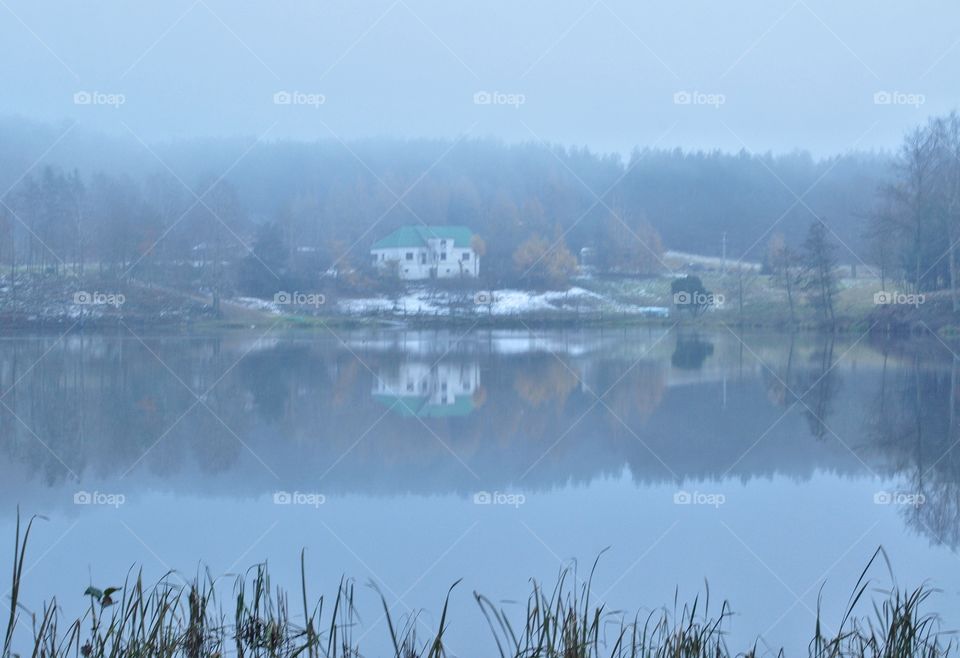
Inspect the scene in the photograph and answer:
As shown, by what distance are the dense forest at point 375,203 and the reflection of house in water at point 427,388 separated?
0.51m

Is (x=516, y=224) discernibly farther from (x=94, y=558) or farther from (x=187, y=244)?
(x=94, y=558)

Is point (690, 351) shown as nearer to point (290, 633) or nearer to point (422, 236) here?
point (422, 236)

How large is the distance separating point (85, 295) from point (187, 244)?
0.57 meters

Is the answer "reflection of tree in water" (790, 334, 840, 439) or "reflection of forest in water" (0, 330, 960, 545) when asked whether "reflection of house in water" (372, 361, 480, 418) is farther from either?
"reflection of tree in water" (790, 334, 840, 439)

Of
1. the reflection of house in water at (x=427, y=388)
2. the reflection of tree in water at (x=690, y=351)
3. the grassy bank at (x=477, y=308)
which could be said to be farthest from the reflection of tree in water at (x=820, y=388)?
the reflection of house in water at (x=427, y=388)

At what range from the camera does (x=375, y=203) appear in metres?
4.30

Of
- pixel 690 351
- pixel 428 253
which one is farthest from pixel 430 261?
pixel 690 351

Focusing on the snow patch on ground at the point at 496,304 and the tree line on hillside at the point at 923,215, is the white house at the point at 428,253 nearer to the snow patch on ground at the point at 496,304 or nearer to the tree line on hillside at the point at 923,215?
the snow patch on ground at the point at 496,304

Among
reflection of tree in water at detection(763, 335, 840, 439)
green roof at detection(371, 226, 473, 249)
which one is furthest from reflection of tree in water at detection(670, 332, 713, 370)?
green roof at detection(371, 226, 473, 249)

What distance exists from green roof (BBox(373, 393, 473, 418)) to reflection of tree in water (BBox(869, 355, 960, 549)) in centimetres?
208

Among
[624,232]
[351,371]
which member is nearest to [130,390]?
[351,371]

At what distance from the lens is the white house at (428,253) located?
13.9ft

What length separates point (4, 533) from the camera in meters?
3.93

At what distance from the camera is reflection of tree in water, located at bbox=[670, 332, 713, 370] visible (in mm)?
4301
